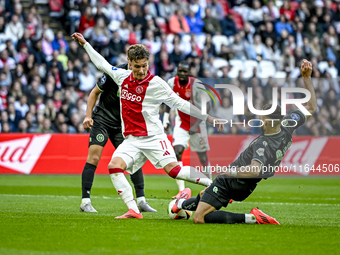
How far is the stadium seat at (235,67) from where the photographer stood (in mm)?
17797

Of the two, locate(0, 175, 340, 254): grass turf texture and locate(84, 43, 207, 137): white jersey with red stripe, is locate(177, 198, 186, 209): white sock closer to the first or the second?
locate(0, 175, 340, 254): grass turf texture

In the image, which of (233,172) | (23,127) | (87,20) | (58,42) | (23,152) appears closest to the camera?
(233,172)

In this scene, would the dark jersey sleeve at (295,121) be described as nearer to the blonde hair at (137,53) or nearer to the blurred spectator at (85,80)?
Answer: the blonde hair at (137,53)

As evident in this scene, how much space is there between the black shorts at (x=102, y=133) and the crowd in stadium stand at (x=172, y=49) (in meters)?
7.06

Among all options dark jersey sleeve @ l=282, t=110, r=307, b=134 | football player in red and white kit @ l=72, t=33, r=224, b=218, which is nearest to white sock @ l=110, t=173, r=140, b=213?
football player in red and white kit @ l=72, t=33, r=224, b=218

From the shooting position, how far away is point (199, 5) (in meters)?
19.9

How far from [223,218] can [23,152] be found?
8854 mm

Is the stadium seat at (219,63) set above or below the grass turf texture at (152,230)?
above

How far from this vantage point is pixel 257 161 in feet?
18.2

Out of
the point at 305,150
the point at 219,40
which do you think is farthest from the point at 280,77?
the point at 305,150

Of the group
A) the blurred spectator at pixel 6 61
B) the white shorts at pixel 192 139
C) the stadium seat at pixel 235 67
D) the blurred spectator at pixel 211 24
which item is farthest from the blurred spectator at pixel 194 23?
the white shorts at pixel 192 139

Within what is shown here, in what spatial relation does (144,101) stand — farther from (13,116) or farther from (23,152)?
(13,116)

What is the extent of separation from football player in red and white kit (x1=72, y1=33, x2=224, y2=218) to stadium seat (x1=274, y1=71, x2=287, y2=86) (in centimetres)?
1103

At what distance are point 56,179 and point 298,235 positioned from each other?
8.96 meters
